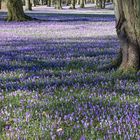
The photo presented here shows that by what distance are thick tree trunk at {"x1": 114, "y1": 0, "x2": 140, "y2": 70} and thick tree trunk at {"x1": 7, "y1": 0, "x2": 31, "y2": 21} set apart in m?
28.0

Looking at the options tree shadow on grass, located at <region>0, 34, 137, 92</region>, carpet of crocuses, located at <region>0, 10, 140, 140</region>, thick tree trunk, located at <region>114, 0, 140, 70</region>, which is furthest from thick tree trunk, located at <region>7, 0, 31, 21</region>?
thick tree trunk, located at <region>114, 0, 140, 70</region>

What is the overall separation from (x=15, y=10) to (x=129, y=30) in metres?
28.5

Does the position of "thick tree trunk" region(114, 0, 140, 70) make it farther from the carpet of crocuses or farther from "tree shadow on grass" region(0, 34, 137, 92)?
"tree shadow on grass" region(0, 34, 137, 92)

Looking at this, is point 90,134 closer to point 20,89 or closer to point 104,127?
point 104,127

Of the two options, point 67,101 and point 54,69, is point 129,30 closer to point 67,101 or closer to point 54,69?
point 54,69

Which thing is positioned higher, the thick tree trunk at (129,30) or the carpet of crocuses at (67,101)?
the thick tree trunk at (129,30)

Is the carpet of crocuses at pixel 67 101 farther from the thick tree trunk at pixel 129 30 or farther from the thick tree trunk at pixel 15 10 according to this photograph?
the thick tree trunk at pixel 15 10

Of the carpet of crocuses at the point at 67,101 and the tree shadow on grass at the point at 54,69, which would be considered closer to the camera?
the carpet of crocuses at the point at 67,101

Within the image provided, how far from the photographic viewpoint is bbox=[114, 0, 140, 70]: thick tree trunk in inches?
340

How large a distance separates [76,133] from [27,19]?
33.6 metres

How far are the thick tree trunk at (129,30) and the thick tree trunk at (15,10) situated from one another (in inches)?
1102

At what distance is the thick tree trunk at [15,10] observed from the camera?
36188 mm

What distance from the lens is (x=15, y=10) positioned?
3641 cm

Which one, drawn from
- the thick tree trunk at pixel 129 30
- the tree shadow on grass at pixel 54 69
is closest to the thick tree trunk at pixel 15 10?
the tree shadow on grass at pixel 54 69
